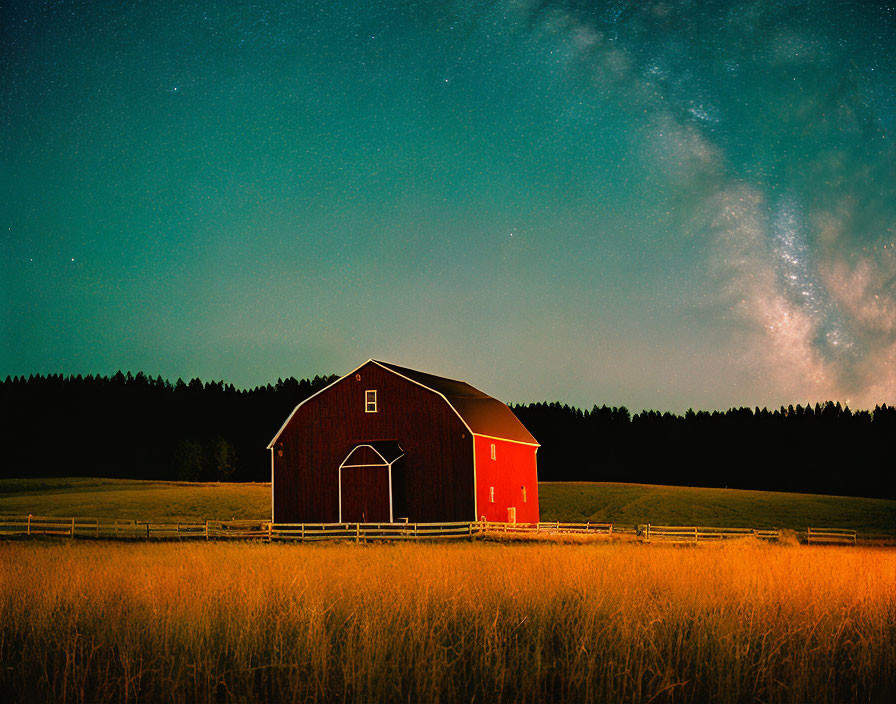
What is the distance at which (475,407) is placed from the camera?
140ft

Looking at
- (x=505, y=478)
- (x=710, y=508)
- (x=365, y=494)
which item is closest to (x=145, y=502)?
(x=365, y=494)

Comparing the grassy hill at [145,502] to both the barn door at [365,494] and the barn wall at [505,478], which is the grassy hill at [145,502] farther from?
the barn wall at [505,478]

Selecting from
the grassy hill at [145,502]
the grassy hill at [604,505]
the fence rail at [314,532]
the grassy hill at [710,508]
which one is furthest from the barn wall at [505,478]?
the grassy hill at [145,502]

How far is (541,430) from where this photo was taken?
11231 cm

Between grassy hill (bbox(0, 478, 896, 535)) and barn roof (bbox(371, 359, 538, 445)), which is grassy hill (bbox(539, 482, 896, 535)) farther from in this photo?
barn roof (bbox(371, 359, 538, 445))

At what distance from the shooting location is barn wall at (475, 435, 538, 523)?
128 ft

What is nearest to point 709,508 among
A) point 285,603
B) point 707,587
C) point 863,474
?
point 863,474

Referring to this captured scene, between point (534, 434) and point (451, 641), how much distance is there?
102810 millimetres

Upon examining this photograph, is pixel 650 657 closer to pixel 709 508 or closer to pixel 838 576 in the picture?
pixel 838 576

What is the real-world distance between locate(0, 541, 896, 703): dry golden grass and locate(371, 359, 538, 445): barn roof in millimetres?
28142

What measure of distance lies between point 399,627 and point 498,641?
41.3 inches

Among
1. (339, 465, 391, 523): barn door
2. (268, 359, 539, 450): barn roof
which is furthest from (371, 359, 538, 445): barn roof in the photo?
(339, 465, 391, 523): barn door

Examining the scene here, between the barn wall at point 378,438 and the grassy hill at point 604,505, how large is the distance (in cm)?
1827

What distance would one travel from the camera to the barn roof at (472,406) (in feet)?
129
